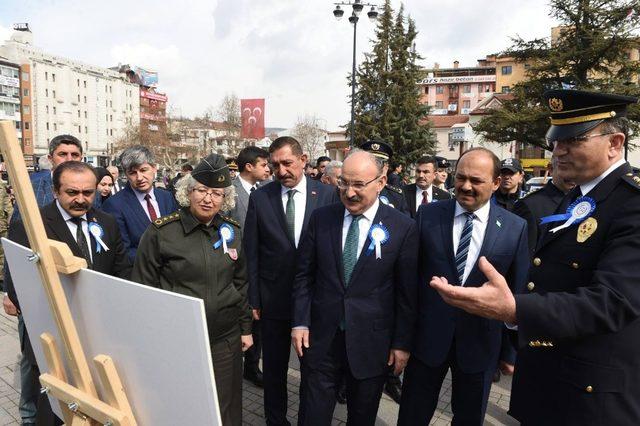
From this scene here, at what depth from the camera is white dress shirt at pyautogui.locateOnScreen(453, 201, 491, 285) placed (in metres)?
2.64

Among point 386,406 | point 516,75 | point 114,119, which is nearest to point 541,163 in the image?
point 516,75

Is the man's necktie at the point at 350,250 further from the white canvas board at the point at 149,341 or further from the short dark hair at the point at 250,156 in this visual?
the short dark hair at the point at 250,156

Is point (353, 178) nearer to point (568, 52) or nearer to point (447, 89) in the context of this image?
point (568, 52)

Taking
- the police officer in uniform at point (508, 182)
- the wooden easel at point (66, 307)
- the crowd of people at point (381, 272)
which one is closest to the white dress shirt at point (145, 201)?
the crowd of people at point (381, 272)

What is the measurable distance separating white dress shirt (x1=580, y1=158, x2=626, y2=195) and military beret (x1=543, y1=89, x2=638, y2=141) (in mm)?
186

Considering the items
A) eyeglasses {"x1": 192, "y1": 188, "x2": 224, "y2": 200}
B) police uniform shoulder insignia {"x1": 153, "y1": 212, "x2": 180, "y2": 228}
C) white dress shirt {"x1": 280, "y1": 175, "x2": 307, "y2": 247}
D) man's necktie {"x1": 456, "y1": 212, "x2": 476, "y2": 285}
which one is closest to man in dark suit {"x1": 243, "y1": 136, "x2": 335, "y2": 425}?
white dress shirt {"x1": 280, "y1": 175, "x2": 307, "y2": 247}

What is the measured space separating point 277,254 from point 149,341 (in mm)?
2059

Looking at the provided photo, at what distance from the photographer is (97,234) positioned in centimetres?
298

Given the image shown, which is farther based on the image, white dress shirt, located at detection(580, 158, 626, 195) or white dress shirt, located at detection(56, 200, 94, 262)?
white dress shirt, located at detection(56, 200, 94, 262)

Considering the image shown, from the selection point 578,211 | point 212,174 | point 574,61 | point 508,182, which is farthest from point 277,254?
point 574,61

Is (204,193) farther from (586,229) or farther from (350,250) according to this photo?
(586,229)

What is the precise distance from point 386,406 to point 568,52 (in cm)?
2895

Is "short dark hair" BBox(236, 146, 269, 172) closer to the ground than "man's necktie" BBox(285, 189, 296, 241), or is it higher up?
higher up

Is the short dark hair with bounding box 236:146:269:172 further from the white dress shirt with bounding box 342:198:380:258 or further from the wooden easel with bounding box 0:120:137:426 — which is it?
the wooden easel with bounding box 0:120:137:426
